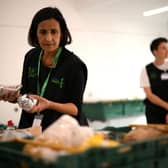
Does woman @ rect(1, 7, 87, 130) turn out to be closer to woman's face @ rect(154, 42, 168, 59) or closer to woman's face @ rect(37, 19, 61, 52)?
woman's face @ rect(37, 19, 61, 52)

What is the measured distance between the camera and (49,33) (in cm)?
173

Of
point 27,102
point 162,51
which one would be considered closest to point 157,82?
point 162,51

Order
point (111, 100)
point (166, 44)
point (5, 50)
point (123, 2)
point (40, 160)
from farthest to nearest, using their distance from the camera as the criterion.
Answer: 1. point (111, 100)
2. point (123, 2)
3. point (5, 50)
4. point (166, 44)
5. point (40, 160)

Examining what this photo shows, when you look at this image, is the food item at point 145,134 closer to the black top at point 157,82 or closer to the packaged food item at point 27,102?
the packaged food item at point 27,102

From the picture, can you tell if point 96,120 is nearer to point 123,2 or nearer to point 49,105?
point 123,2

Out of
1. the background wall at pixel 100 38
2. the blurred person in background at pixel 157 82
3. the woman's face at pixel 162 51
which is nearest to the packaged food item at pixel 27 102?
the blurred person in background at pixel 157 82

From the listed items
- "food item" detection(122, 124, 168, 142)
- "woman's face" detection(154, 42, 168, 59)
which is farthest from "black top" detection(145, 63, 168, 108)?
"food item" detection(122, 124, 168, 142)

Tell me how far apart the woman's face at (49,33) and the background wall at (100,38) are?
10.9ft

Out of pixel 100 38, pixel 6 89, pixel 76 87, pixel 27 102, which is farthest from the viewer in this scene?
pixel 100 38

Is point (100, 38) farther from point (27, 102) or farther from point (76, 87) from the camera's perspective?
point (27, 102)

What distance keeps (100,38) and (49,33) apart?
4438mm

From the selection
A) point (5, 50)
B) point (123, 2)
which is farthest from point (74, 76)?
point (123, 2)

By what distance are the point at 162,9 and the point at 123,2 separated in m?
0.82

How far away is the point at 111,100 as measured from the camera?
590 centimetres
